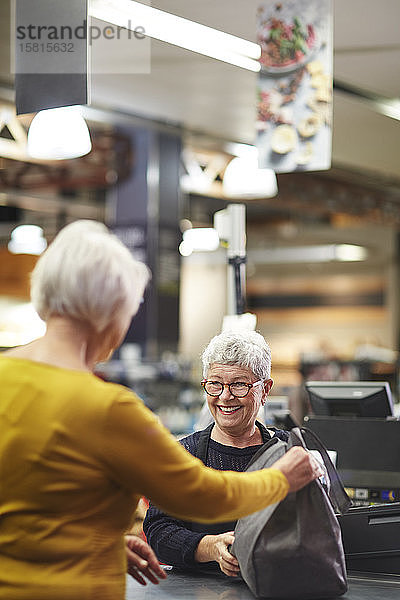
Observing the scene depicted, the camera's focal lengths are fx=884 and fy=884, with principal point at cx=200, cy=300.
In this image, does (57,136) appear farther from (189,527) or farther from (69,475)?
(69,475)

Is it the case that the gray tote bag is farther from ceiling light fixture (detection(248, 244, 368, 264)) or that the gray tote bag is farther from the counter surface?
ceiling light fixture (detection(248, 244, 368, 264))

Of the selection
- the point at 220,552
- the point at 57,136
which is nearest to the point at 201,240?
the point at 57,136

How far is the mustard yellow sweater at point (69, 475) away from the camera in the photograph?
1788 millimetres

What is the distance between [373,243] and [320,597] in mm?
16433

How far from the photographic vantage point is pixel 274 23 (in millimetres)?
4980

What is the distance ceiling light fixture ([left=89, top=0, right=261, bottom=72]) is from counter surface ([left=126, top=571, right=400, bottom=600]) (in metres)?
3.45

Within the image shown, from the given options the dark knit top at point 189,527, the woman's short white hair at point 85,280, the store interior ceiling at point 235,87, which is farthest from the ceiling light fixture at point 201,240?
the woman's short white hair at point 85,280

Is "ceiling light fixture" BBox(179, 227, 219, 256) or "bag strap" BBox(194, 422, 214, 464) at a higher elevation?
"ceiling light fixture" BBox(179, 227, 219, 256)

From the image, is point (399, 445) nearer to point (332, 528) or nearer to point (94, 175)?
point (332, 528)

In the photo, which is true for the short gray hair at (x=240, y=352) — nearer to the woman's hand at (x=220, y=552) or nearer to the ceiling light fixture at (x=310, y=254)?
the woman's hand at (x=220, y=552)

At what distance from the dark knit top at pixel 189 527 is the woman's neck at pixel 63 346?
104 centimetres

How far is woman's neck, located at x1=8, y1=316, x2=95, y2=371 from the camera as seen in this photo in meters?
1.88

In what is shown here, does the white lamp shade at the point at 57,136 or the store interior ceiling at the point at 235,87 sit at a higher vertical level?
the store interior ceiling at the point at 235,87

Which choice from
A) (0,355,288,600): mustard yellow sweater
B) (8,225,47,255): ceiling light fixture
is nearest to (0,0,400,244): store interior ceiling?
(8,225,47,255): ceiling light fixture
